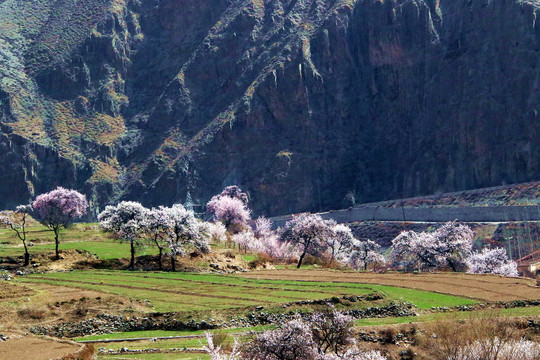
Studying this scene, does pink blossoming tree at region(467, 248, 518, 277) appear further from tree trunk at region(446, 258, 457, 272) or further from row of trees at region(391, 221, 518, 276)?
tree trunk at region(446, 258, 457, 272)

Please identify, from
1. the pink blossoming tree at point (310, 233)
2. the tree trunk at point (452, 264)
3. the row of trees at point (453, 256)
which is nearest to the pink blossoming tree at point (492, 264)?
the row of trees at point (453, 256)

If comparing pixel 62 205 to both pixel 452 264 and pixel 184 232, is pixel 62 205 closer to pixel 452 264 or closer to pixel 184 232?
pixel 184 232

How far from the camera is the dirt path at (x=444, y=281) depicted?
182 feet

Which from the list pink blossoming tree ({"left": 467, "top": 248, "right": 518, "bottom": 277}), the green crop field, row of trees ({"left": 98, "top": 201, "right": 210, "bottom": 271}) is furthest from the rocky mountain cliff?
the green crop field

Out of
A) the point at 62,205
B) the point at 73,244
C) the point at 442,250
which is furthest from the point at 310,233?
the point at 62,205

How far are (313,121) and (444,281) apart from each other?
420 feet

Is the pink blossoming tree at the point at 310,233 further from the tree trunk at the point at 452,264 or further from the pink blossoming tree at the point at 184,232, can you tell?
the pink blossoming tree at the point at 184,232

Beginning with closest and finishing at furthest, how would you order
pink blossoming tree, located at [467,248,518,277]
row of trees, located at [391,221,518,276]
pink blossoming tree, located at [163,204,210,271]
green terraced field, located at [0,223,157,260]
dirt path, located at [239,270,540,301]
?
dirt path, located at [239,270,540,301], pink blossoming tree, located at [163,204,210,271], green terraced field, located at [0,223,157,260], pink blossoming tree, located at [467,248,518,277], row of trees, located at [391,221,518,276]

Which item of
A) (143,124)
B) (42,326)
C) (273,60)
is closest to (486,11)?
(273,60)

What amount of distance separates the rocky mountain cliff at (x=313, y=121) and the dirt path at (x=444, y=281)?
99345 mm

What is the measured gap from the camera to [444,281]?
61844 millimetres

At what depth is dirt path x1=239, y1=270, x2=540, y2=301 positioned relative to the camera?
2184 inches

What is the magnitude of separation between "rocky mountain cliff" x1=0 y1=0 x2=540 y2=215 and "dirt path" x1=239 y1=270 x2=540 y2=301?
3911 inches

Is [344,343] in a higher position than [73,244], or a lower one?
lower
